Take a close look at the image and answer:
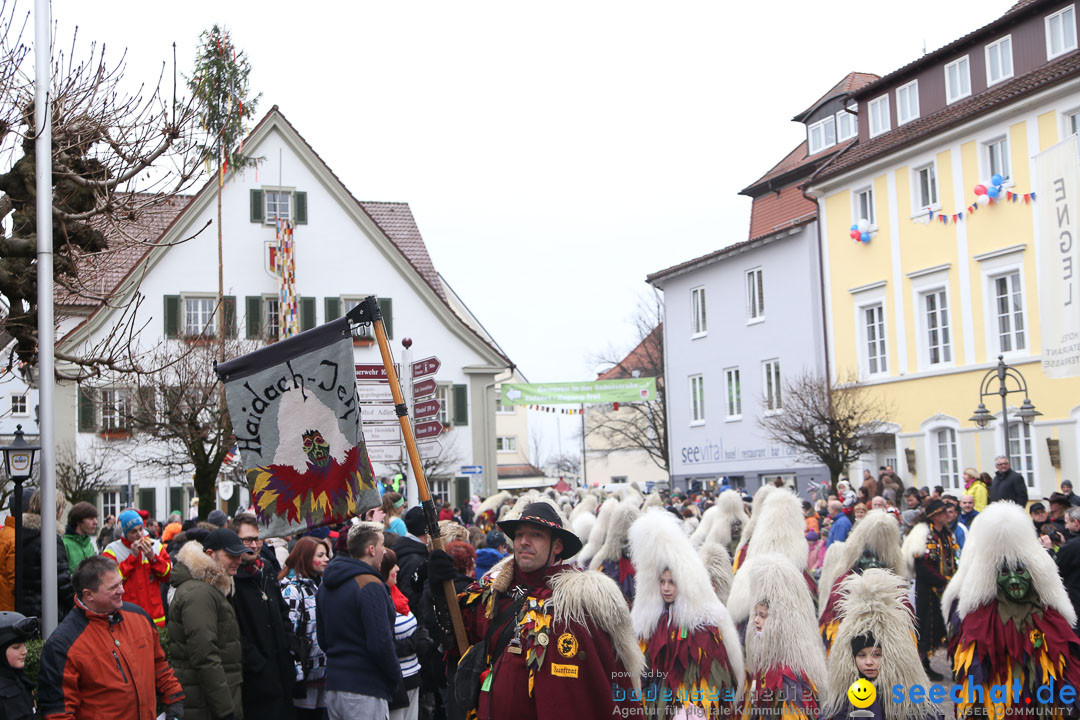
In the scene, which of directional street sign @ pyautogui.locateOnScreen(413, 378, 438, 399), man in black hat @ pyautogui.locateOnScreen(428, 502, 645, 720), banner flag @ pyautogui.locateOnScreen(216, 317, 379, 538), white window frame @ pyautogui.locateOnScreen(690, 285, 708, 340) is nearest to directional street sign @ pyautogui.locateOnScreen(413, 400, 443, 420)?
directional street sign @ pyautogui.locateOnScreen(413, 378, 438, 399)

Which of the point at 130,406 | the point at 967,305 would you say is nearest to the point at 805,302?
the point at 967,305

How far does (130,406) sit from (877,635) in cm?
2259

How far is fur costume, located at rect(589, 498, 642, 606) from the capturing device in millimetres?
10727

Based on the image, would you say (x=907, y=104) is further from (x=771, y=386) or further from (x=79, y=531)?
(x=79, y=531)

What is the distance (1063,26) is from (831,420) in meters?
11.0

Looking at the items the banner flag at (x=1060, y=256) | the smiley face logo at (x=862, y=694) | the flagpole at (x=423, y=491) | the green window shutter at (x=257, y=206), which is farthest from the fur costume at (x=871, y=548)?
the green window shutter at (x=257, y=206)

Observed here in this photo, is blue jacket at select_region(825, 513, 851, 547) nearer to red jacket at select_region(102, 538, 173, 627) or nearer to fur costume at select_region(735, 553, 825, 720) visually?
fur costume at select_region(735, 553, 825, 720)

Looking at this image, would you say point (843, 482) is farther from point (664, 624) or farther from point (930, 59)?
point (664, 624)

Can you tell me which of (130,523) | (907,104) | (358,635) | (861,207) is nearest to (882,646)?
(358,635)

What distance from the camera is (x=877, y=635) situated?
6.60 m

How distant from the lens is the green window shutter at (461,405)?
126 ft

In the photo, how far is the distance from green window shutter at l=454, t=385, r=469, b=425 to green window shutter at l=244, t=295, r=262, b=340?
7.22 m

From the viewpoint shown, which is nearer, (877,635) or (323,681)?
(877,635)

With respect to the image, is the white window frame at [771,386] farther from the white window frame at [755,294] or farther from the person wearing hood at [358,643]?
the person wearing hood at [358,643]
